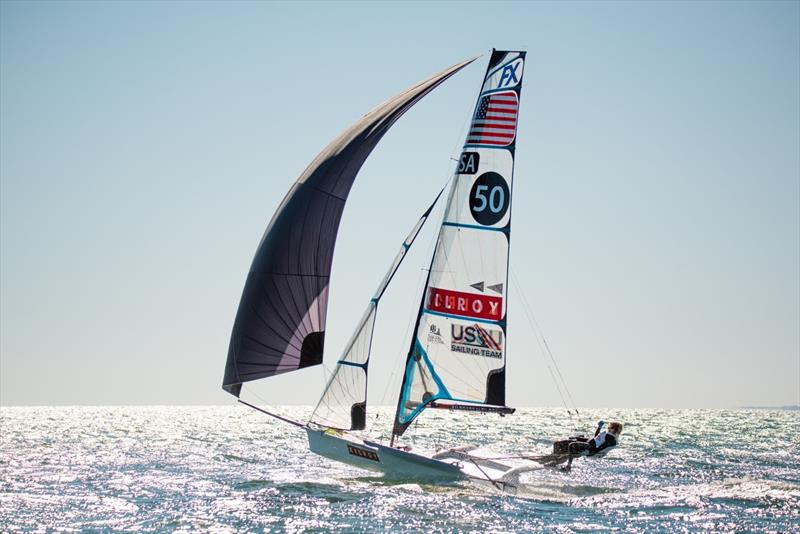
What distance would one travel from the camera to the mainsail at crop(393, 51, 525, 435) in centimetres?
1959

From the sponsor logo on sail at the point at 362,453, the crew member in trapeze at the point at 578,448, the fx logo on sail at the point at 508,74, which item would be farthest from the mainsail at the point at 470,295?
the crew member in trapeze at the point at 578,448

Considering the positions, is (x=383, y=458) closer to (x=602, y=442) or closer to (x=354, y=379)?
(x=354, y=379)

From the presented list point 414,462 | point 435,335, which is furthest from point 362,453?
point 435,335

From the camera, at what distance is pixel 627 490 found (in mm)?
21000

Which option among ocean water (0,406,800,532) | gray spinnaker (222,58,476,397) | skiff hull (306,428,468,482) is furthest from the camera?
gray spinnaker (222,58,476,397)

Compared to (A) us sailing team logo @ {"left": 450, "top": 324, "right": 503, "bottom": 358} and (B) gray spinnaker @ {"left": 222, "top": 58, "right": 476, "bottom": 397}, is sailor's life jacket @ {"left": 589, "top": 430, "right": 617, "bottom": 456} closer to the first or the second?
(A) us sailing team logo @ {"left": 450, "top": 324, "right": 503, "bottom": 358}

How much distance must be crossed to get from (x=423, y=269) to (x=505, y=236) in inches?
79.7

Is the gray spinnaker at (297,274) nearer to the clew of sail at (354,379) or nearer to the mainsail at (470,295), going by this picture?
the clew of sail at (354,379)

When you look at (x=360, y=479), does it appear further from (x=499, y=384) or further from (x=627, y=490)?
(x=627, y=490)

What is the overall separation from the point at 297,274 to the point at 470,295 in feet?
13.0

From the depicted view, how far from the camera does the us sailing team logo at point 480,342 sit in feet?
64.2

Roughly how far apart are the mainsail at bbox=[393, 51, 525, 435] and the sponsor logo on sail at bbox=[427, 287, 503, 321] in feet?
0.07

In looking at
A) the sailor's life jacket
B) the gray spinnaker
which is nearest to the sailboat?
the gray spinnaker

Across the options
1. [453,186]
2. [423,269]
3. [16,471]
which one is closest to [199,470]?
[16,471]
